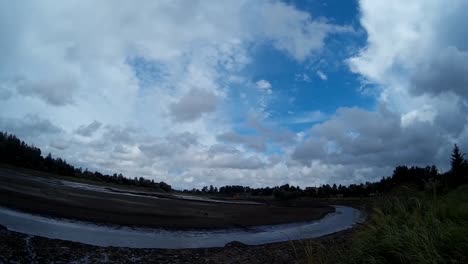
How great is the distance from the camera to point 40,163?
82312mm

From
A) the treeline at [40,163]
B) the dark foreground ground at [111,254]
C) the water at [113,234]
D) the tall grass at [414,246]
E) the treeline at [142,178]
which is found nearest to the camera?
the tall grass at [414,246]

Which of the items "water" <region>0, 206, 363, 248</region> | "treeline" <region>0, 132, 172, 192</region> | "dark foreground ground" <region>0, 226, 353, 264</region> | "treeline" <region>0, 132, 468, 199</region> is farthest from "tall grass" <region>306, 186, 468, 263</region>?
"treeline" <region>0, 132, 172, 192</region>

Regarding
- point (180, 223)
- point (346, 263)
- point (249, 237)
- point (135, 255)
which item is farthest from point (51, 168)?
point (346, 263)

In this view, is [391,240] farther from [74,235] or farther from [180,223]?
[180,223]

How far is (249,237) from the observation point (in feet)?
85.8

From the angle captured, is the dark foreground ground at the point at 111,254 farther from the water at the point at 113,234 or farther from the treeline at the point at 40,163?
the treeline at the point at 40,163

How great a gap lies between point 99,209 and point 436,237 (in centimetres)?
3000

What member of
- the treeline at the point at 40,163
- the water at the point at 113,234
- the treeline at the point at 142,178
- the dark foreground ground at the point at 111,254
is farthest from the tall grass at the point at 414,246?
the treeline at the point at 40,163

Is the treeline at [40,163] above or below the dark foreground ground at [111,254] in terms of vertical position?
above

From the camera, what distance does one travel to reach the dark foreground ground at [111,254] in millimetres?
13180

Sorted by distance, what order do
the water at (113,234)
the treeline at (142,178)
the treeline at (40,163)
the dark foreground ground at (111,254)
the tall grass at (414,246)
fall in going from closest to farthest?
1. the tall grass at (414,246)
2. the dark foreground ground at (111,254)
3. the water at (113,234)
4. the treeline at (142,178)
5. the treeline at (40,163)

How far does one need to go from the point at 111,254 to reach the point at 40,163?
78.4 meters

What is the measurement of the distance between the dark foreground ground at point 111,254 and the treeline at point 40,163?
6999cm

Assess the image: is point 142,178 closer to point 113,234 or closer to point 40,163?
point 40,163
